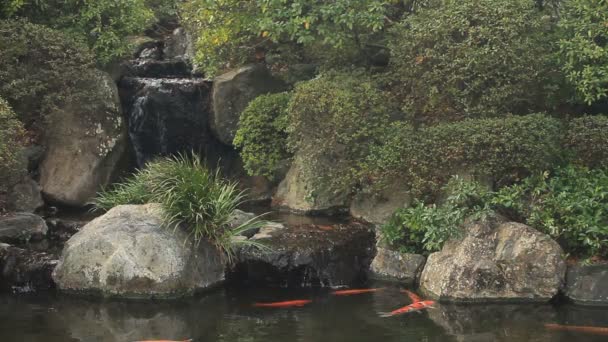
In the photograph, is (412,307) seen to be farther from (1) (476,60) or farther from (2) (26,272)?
(2) (26,272)

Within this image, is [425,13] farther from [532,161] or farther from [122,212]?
[122,212]

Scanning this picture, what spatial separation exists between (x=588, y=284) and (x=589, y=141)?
233 centimetres

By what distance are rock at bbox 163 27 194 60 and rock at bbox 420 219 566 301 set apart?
35.8 ft

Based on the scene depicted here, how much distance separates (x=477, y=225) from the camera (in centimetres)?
1015

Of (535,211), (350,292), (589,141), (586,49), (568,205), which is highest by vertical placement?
(586,49)

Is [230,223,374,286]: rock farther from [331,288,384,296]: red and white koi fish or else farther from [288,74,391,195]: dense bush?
[288,74,391,195]: dense bush

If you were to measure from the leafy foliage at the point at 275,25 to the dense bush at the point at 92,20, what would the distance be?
1586 mm

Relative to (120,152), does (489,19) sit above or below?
above

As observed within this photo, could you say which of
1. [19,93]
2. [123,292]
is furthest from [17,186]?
A: [123,292]

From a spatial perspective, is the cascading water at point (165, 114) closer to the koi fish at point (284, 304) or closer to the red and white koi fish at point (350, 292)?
the red and white koi fish at point (350, 292)

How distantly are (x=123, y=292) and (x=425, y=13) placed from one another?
22.4 feet

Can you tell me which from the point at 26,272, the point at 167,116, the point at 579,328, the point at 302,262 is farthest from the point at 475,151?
the point at 167,116

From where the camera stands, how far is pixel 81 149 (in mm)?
14508

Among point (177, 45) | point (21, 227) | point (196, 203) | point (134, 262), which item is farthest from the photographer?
point (177, 45)
